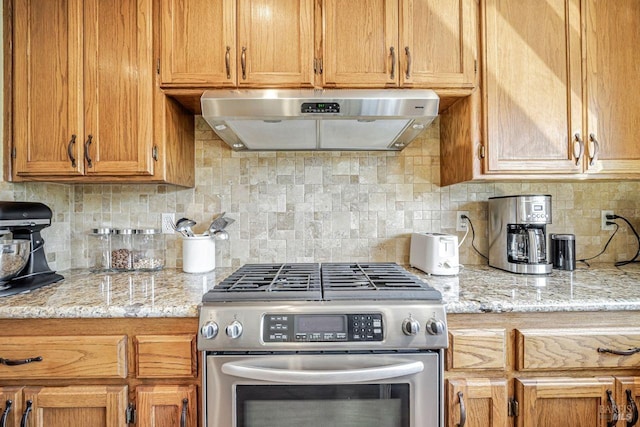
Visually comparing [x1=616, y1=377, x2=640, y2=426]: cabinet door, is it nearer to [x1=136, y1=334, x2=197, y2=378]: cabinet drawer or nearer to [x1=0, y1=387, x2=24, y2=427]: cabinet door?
[x1=136, y1=334, x2=197, y2=378]: cabinet drawer

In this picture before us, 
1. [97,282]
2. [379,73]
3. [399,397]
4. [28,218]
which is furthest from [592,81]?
[28,218]

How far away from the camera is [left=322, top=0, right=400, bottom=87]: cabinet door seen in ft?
4.60

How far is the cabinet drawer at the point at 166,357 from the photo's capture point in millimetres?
1050

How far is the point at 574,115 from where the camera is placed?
143 cm

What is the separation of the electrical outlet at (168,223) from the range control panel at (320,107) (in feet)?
3.24

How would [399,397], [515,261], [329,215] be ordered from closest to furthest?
1. [399,397]
2. [515,261]
3. [329,215]

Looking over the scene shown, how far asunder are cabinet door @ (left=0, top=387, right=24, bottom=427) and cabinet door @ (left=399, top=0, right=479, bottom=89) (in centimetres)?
178

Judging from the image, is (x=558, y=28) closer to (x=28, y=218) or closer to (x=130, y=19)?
(x=130, y=19)

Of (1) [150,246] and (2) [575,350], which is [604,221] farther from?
(1) [150,246]

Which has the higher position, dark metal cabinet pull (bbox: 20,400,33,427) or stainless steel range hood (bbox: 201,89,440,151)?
stainless steel range hood (bbox: 201,89,440,151)

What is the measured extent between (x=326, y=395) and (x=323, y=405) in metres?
0.03

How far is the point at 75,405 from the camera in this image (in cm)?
105

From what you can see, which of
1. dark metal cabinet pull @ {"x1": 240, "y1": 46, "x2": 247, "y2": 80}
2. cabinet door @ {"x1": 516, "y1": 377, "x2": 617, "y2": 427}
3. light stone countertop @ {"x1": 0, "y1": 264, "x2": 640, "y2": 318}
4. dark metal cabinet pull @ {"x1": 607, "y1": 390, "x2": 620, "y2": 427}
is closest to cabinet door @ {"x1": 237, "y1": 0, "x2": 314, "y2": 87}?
dark metal cabinet pull @ {"x1": 240, "y1": 46, "x2": 247, "y2": 80}

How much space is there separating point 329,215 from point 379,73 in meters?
0.74
